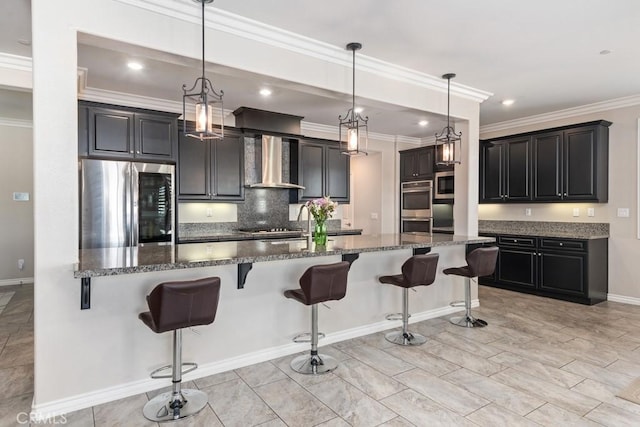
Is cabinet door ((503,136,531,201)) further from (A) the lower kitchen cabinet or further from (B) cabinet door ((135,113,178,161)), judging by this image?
(B) cabinet door ((135,113,178,161))

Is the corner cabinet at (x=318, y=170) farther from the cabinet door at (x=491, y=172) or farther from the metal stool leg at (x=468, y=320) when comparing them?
the metal stool leg at (x=468, y=320)

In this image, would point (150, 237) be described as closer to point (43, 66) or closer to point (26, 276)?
point (43, 66)

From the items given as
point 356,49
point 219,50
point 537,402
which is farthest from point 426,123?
point 537,402

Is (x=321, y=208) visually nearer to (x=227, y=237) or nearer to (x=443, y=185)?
(x=227, y=237)

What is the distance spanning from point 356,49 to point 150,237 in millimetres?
2958

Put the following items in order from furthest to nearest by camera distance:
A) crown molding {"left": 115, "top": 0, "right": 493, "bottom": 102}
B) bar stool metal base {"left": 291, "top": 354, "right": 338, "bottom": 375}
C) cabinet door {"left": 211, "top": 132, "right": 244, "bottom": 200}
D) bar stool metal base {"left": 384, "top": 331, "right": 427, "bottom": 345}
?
cabinet door {"left": 211, "top": 132, "right": 244, "bottom": 200}, bar stool metal base {"left": 384, "top": 331, "right": 427, "bottom": 345}, bar stool metal base {"left": 291, "top": 354, "right": 338, "bottom": 375}, crown molding {"left": 115, "top": 0, "right": 493, "bottom": 102}

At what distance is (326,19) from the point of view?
9.48ft

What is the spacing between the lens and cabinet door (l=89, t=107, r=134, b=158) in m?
4.03

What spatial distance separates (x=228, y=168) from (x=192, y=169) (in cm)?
49

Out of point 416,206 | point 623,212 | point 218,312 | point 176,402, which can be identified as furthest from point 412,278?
point 416,206

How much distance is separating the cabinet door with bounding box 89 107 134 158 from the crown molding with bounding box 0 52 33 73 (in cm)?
63

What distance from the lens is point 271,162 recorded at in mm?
5598

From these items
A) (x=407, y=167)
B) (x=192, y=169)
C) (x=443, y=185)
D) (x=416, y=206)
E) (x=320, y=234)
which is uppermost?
(x=407, y=167)

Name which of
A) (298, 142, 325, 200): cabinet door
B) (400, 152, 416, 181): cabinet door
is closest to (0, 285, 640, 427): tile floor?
(298, 142, 325, 200): cabinet door
